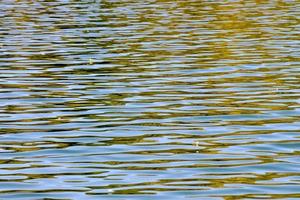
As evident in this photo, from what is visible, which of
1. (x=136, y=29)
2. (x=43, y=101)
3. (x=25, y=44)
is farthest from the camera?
(x=136, y=29)

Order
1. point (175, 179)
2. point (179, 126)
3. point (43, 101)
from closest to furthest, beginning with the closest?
1. point (175, 179)
2. point (179, 126)
3. point (43, 101)

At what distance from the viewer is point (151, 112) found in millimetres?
17891

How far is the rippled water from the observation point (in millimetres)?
12336

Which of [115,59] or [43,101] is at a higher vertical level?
[43,101]

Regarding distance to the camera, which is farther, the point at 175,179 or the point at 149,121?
the point at 149,121

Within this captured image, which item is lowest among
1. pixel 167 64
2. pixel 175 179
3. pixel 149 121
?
pixel 167 64

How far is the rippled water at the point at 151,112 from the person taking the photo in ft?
40.5

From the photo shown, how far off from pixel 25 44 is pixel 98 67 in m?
7.09

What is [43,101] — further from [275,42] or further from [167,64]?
[275,42]

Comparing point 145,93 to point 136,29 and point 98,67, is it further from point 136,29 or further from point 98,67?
point 136,29

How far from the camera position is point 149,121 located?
16938mm

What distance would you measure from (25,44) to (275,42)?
7.88 m

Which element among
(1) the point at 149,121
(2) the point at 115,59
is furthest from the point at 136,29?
(1) the point at 149,121

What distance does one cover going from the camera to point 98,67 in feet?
83.1
